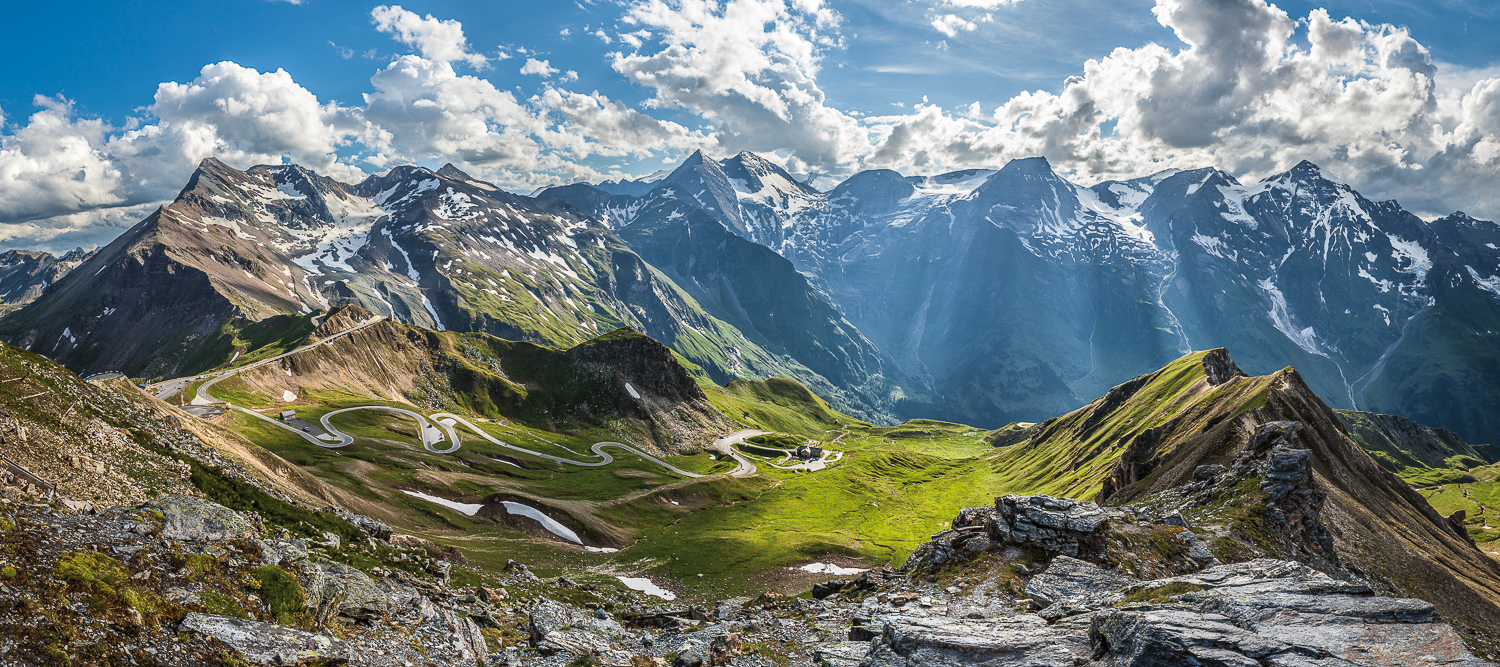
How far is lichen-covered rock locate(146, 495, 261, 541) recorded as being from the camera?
26.6 meters

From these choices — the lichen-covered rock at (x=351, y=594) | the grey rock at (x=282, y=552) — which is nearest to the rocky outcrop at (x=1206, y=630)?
the lichen-covered rock at (x=351, y=594)

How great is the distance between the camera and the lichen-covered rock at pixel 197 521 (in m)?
26.6

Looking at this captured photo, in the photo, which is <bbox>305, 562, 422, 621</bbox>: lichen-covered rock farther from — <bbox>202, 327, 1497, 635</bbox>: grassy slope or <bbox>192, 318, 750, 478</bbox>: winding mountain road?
<bbox>192, 318, 750, 478</bbox>: winding mountain road

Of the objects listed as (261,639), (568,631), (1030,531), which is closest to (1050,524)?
(1030,531)

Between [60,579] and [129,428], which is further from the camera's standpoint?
[129,428]

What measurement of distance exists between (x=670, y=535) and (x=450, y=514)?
35.6m

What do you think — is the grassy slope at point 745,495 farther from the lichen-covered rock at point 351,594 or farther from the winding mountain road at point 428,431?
the lichen-covered rock at point 351,594

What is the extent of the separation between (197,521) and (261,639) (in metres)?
11.5

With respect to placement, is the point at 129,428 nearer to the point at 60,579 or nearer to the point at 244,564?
the point at 244,564

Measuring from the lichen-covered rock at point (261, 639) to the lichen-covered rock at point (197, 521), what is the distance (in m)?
7.61

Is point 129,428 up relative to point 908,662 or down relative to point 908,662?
up

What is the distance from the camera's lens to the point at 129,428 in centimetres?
4434

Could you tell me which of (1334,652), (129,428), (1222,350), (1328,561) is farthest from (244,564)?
(1222,350)

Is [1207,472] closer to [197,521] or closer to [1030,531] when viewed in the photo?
[1030,531]
